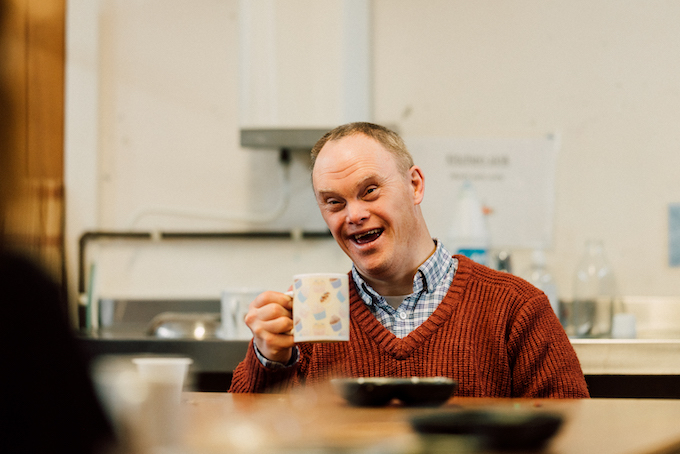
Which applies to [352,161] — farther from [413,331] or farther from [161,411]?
[161,411]

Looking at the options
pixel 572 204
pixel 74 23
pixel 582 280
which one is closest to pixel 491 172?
pixel 572 204

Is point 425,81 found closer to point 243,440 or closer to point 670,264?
point 670,264

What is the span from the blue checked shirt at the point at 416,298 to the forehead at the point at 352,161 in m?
0.19

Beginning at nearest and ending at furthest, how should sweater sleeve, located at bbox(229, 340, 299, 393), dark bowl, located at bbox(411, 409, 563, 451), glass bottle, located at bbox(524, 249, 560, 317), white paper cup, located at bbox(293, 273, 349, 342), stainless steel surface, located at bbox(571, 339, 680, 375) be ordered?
dark bowl, located at bbox(411, 409, 563, 451) < white paper cup, located at bbox(293, 273, 349, 342) < sweater sleeve, located at bbox(229, 340, 299, 393) < stainless steel surface, located at bbox(571, 339, 680, 375) < glass bottle, located at bbox(524, 249, 560, 317)

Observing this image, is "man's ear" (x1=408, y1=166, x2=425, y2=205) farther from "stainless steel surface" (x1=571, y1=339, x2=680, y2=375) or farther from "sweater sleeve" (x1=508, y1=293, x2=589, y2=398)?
"stainless steel surface" (x1=571, y1=339, x2=680, y2=375)

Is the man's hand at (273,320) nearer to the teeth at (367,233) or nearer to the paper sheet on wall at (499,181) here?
the teeth at (367,233)

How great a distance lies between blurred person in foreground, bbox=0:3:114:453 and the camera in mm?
336

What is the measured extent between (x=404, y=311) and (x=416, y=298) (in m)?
0.03

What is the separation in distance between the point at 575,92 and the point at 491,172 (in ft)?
1.28

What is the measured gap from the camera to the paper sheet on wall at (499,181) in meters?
2.31

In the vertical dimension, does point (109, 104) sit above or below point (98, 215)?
above

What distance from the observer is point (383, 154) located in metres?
1.32

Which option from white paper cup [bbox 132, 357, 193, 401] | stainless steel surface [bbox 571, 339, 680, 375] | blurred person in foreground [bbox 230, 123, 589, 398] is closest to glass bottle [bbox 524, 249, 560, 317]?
stainless steel surface [bbox 571, 339, 680, 375]

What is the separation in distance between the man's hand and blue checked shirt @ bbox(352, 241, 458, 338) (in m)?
0.31
